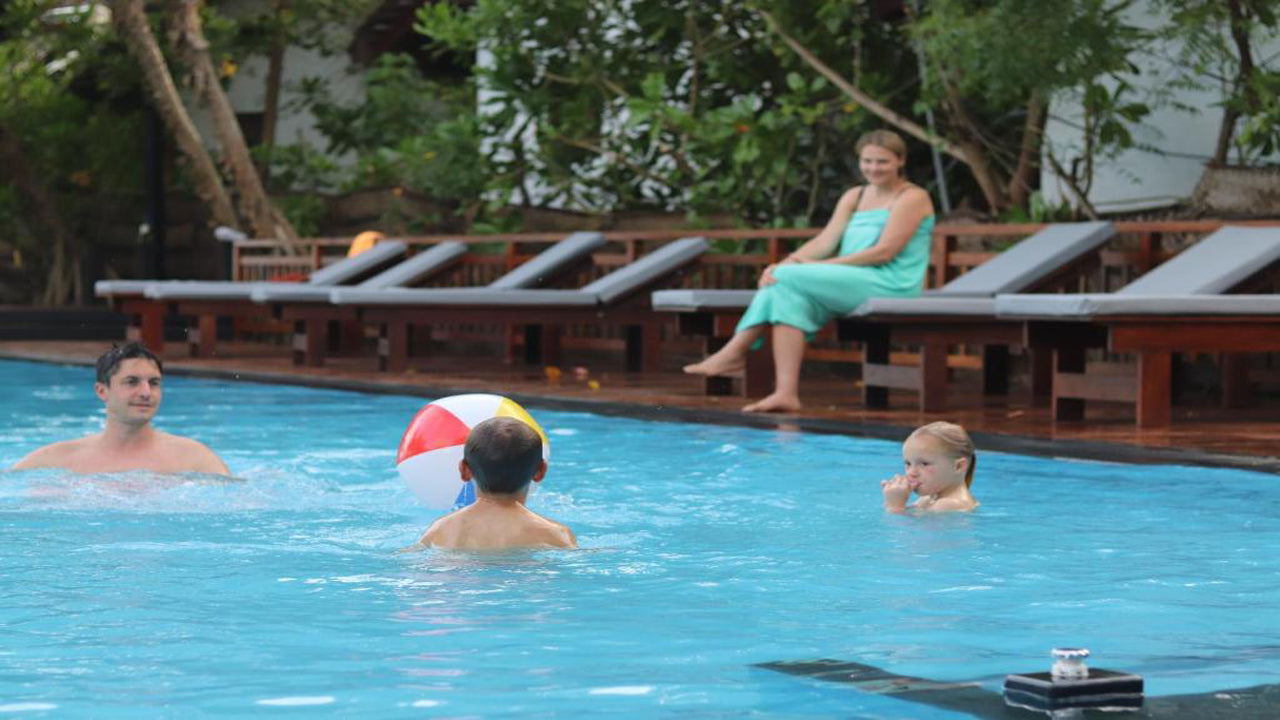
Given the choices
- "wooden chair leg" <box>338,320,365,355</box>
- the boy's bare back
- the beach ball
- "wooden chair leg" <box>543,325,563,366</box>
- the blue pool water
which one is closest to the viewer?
the blue pool water

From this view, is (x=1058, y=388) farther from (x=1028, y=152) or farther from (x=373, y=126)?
(x=373, y=126)

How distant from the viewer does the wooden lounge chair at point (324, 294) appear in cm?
1588

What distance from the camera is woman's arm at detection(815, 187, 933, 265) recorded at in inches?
433

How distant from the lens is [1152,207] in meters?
14.4

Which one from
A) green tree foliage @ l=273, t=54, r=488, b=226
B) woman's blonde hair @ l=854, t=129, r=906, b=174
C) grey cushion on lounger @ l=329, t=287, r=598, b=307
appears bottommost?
grey cushion on lounger @ l=329, t=287, r=598, b=307

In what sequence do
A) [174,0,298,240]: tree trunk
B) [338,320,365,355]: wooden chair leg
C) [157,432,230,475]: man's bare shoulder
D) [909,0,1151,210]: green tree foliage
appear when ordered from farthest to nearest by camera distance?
1. [174,0,298,240]: tree trunk
2. [338,320,365,355]: wooden chair leg
3. [909,0,1151,210]: green tree foliage
4. [157,432,230,475]: man's bare shoulder

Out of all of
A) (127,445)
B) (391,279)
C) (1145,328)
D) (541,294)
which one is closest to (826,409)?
(1145,328)

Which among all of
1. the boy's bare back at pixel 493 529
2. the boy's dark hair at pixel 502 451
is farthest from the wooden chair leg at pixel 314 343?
the boy's dark hair at pixel 502 451

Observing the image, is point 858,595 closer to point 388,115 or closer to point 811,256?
point 811,256

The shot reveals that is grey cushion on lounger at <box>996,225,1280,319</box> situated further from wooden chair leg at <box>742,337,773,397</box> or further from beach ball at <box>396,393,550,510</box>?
beach ball at <box>396,393,550,510</box>

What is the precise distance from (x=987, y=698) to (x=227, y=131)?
1976 cm

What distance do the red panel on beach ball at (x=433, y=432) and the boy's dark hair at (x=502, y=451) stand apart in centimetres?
122

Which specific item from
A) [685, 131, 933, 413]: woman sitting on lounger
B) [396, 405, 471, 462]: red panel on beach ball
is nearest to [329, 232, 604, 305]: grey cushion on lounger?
[685, 131, 933, 413]: woman sitting on lounger

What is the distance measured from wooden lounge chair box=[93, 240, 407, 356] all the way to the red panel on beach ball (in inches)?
424
